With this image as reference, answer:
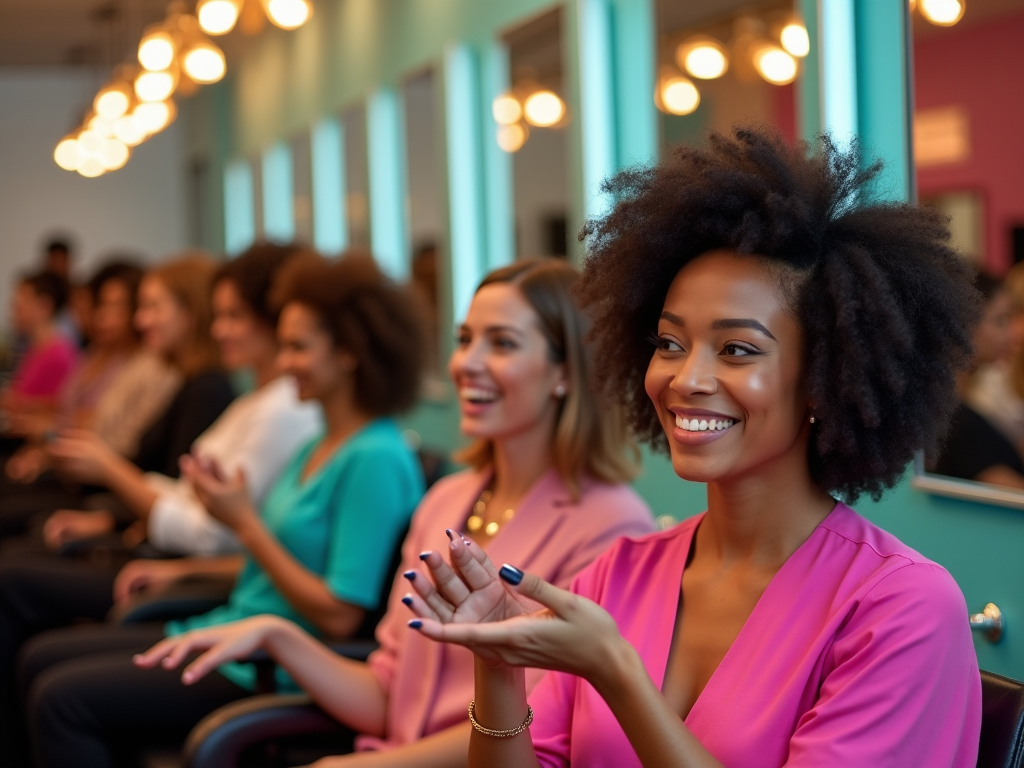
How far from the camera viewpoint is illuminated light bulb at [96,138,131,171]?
7.09 metres

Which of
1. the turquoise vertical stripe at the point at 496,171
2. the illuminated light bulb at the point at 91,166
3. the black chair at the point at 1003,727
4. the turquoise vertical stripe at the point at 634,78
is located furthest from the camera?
the illuminated light bulb at the point at 91,166

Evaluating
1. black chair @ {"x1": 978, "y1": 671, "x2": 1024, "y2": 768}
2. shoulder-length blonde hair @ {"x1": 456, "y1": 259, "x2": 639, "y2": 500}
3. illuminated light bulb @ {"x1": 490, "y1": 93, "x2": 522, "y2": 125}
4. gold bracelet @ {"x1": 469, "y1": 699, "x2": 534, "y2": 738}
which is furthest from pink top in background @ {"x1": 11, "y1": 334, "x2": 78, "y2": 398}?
black chair @ {"x1": 978, "y1": 671, "x2": 1024, "y2": 768}

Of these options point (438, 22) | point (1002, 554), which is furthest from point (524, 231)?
point (1002, 554)

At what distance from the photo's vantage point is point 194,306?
4539 mm

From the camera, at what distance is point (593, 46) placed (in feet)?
11.5

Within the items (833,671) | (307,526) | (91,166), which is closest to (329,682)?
(307,526)

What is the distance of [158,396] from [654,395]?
3.60m

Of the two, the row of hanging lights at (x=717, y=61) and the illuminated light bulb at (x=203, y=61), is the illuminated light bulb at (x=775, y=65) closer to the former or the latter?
the row of hanging lights at (x=717, y=61)

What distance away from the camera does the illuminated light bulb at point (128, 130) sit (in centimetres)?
631

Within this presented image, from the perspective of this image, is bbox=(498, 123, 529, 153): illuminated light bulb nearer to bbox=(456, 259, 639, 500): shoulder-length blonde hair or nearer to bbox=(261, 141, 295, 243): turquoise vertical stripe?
bbox=(456, 259, 639, 500): shoulder-length blonde hair

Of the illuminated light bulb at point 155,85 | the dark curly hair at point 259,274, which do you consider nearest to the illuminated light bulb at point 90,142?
the illuminated light bulb at point 155,85

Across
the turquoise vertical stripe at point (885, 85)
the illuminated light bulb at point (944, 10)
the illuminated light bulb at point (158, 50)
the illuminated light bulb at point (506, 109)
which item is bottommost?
the turquoise vertical stripe at point (885, 85)

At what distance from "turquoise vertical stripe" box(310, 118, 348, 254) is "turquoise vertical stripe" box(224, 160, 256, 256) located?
2126mm

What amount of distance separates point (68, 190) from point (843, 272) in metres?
11.9
